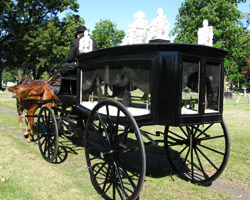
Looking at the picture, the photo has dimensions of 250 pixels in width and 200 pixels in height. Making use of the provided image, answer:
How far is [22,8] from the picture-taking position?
995 inches

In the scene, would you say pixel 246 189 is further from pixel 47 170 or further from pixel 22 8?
pixel 22 8

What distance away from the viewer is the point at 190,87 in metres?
3.46

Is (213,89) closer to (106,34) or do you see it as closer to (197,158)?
(197,158)

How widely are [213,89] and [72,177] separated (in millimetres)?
2901

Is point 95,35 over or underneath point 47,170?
over

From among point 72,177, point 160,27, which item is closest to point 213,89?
point 160,27

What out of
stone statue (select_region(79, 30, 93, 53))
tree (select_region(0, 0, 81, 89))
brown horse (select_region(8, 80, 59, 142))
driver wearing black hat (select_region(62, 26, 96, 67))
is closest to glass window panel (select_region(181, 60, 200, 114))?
stone statue (select_region(79, 30, 93, 53))

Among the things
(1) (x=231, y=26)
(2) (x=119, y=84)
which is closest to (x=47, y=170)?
(2) (x=119, y=84)

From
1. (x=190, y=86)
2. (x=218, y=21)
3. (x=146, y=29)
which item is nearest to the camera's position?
(x=190, y=86)

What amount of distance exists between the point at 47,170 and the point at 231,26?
30639 mm

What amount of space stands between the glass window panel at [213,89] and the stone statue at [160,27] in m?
0.90

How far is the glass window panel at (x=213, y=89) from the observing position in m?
3.59

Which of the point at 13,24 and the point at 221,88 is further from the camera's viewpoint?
the point at 13,24

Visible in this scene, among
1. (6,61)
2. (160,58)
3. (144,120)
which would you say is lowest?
(144,120)
